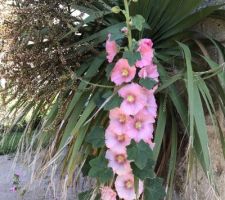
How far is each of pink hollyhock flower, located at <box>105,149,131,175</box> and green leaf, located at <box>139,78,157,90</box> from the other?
243 millimetres

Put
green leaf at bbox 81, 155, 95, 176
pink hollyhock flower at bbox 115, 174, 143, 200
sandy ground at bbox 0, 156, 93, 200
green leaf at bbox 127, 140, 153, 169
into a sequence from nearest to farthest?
green leaf at bbox 127, 140, 153, 169 < pink hollyhock flower at bbox 115, 174, 143, 200 < green leaf at bbox 81, 155, 95, 176 < sandy ground at bbox 0, 156, 93, 200

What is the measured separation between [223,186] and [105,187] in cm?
61

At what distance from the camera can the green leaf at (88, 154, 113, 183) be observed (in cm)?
137

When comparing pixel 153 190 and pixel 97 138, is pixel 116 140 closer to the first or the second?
pixel 97 138

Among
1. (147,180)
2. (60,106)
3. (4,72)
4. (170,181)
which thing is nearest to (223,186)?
(170,181)

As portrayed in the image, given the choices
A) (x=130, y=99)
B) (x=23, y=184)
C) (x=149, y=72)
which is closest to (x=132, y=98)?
(x=130, y=99)

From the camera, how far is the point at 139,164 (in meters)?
1.32

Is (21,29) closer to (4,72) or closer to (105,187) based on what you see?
(4,72)

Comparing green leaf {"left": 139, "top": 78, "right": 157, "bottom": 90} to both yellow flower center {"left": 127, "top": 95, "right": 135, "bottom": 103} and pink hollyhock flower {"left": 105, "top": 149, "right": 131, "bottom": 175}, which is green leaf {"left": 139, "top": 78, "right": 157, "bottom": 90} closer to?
yellow flower center {"left": 127, "top": 95, "right": 135, "bottom": 103}

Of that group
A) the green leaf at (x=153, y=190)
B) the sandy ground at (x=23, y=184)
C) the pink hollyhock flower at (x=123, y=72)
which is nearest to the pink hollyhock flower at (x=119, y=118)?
the pink hollyhock flower at (x=123, y=72)

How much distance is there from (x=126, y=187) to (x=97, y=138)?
7.8 inches

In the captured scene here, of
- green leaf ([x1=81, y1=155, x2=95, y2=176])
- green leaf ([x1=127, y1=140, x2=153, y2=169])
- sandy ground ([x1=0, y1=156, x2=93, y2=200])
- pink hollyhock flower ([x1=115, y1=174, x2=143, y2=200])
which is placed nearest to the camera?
green leaf ([x1=127, y1=140, x2=153, y2=169])

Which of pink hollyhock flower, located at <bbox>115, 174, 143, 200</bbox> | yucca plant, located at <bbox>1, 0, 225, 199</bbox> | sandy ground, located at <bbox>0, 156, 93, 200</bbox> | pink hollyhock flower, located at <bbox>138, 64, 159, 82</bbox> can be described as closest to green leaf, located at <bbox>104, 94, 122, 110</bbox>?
yucca plant, located at <bbox>1, 0, 225, 199</bbox>

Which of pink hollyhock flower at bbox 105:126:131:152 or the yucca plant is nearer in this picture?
pink hollyhock flower at bbox 105:126:131:152
